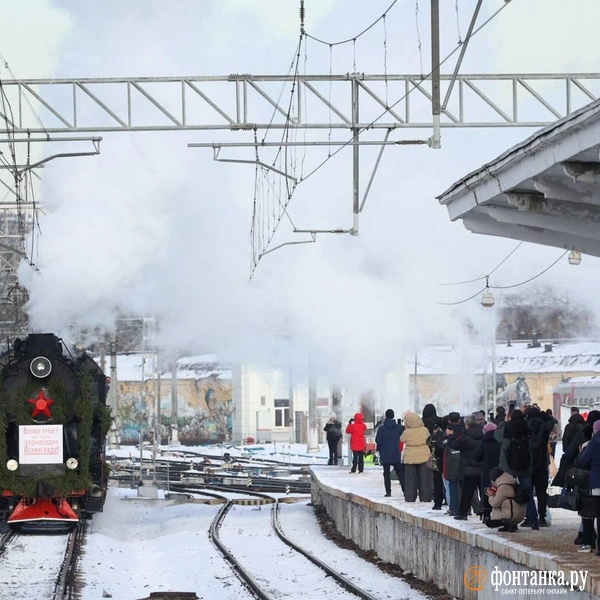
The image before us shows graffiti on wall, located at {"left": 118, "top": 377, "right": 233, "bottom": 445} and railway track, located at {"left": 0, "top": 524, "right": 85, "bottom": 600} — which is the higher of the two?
graffiti on wall, located at {"left": 118, "top": 377, "right": 233, "bottom": 445}

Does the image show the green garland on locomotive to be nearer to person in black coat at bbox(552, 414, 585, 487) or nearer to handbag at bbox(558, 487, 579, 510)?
person in black coat at bbox(552, 414, 585, 487)

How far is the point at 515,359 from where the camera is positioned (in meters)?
60.4

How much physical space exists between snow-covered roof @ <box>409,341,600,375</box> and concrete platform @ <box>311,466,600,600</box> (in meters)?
33.7

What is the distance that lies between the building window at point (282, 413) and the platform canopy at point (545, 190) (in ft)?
159

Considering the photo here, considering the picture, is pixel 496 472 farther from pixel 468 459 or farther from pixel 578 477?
pixel 578 477

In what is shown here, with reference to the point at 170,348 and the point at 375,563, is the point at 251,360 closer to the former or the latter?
the point at 170,348

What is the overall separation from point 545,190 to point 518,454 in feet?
9.69

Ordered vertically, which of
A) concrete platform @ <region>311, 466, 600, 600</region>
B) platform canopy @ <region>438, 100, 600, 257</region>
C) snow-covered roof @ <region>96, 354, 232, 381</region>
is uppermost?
snow-covered roof @ <region>96, 354, 232, 381</region>

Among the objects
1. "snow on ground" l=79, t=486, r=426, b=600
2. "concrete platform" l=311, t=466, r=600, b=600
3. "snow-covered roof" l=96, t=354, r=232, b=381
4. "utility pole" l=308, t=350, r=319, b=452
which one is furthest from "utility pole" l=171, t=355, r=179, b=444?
"concrete platform" l=311, t=466, r=600, b=600

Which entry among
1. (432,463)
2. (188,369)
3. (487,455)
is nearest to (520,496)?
(487,455)

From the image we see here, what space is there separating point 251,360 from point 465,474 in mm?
42980

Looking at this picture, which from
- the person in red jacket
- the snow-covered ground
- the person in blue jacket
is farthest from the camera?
the person in red jacket

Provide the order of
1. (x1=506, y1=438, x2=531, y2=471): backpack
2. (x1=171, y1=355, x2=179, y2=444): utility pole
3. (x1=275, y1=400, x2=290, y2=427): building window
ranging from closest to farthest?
1. (x1=506, y1=438, x2=531, y2=471): backpack
2. (x1=275, y1=400, x2=290, y2=427): building window
3. (x1=171, y1=355, x2=179, y2=444): utility pole

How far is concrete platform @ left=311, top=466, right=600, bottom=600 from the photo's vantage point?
32.5 feet
